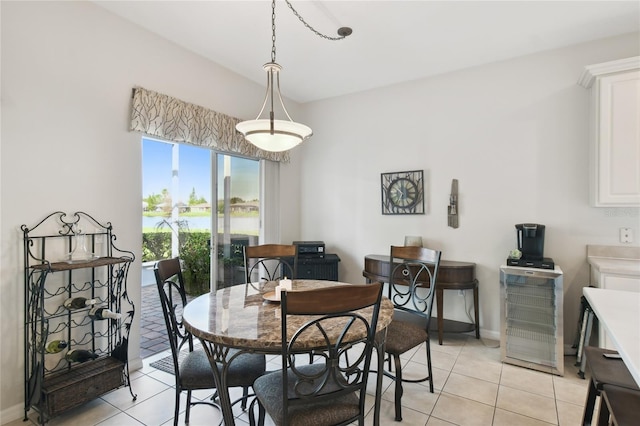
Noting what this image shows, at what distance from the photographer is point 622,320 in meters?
1.19

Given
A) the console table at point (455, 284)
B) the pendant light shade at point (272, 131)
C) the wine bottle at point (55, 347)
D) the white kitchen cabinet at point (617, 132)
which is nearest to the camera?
the pendant light shade at point (272, 131)

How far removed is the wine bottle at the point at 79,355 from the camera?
7.03 feet

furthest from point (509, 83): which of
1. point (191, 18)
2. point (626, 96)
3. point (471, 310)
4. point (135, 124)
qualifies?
point (135, 124)

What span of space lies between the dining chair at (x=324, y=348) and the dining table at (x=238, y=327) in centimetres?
7

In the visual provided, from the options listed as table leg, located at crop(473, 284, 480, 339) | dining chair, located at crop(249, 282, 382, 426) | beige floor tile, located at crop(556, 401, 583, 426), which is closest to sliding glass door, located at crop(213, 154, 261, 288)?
dining chair, located at crop(249, 282, 382, 426)

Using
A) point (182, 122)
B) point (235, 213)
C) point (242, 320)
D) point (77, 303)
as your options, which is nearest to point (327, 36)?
point (182, 122)

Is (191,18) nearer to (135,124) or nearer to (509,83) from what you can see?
(135,124)

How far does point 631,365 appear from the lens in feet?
2.92

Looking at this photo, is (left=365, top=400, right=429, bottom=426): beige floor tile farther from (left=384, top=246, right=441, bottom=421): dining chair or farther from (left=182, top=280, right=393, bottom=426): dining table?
(left=182, top=280, right=393, bottom=426): dining table

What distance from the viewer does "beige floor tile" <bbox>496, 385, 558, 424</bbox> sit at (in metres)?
2.05

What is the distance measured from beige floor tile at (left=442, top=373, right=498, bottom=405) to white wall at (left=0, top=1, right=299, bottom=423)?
2591 millimetres

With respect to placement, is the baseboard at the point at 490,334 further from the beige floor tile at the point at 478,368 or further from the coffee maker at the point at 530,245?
the coffee maker at the point at 530,245

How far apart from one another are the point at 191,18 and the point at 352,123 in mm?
2236

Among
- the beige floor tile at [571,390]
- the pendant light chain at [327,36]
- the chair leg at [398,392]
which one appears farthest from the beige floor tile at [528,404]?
the pendant light chain at [327,36]
